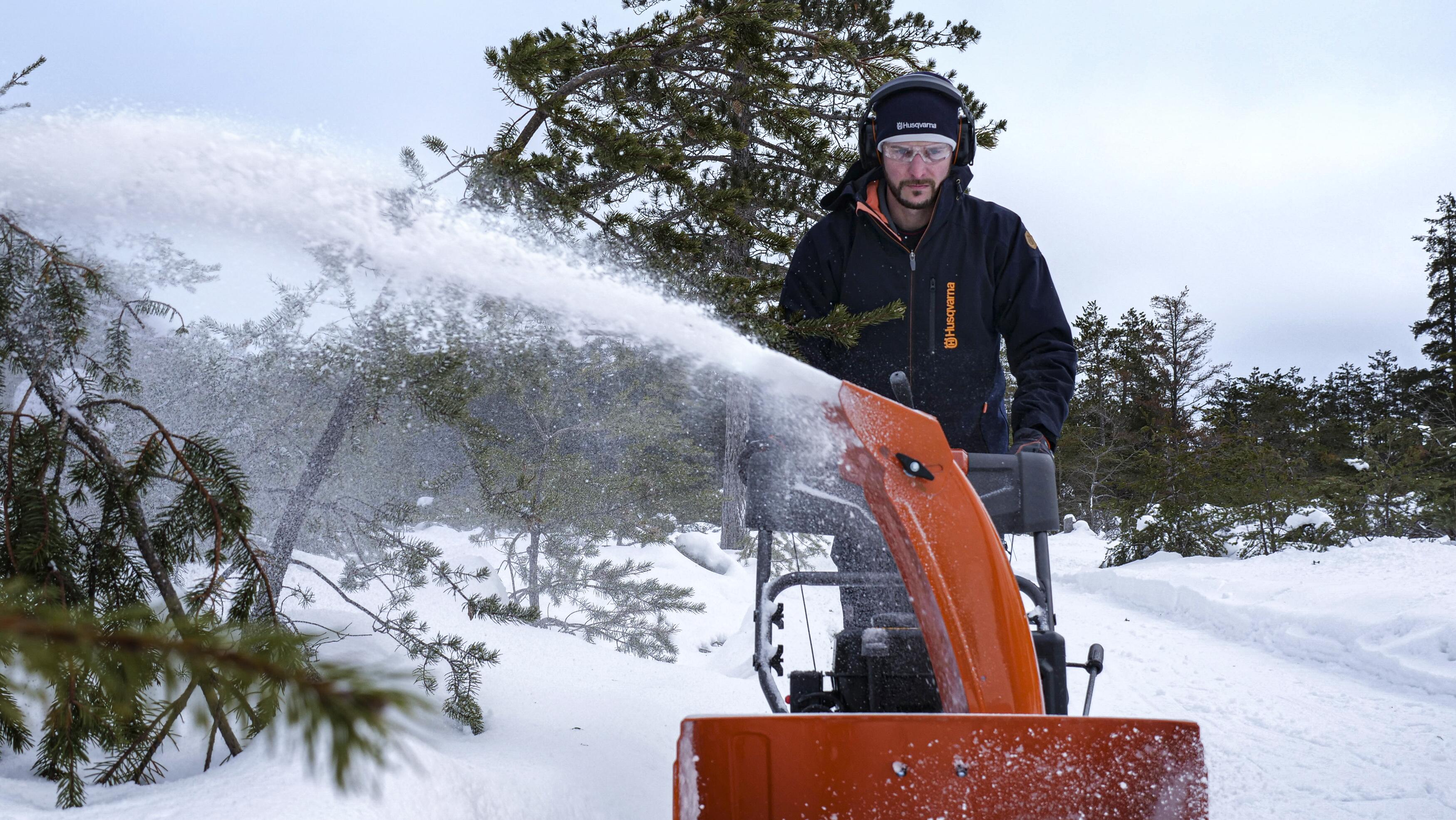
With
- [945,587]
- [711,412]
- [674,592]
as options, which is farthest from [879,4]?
[945,587]

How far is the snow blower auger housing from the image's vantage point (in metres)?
1.50

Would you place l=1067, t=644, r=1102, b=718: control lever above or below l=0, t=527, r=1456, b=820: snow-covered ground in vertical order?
above

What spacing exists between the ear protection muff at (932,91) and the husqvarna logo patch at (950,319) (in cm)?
49

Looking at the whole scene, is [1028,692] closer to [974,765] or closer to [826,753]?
[974,765]

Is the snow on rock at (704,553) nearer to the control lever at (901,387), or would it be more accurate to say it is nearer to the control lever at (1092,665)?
the control lever at (1092,665)

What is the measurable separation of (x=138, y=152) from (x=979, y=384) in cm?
259

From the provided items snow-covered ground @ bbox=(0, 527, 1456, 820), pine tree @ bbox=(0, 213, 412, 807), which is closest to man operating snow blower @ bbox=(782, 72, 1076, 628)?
snow-covered ground @ bbox=(0, 527, 1456, 820)

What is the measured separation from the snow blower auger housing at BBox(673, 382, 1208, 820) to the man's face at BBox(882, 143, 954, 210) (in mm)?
1131

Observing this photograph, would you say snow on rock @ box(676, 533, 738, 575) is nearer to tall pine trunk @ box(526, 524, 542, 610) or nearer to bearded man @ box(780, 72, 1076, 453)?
tall pine trunk @ box(526, 524, 542, 610)

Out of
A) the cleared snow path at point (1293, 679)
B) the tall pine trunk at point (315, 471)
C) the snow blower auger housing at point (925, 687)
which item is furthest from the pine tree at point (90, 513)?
the cleared snow path at point (1293, 679)

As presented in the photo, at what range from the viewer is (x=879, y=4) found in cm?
1073

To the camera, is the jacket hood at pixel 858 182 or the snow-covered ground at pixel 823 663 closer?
the snow-covered ground at pixel 823 663

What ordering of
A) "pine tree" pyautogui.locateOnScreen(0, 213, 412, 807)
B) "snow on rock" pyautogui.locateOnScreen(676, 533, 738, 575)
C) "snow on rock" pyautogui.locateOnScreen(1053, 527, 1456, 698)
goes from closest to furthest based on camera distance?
"pine tree" pyautogui.locateOnScreen(0, 213, 412, 807)
"snow on rock" pyautogui.locateOnScreen(1053, 527, 1456, 698)
"snow on rock" pyautogui.locateOnScreen(676, 533, 738, 575)

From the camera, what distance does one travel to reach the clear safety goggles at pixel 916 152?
119 inches
